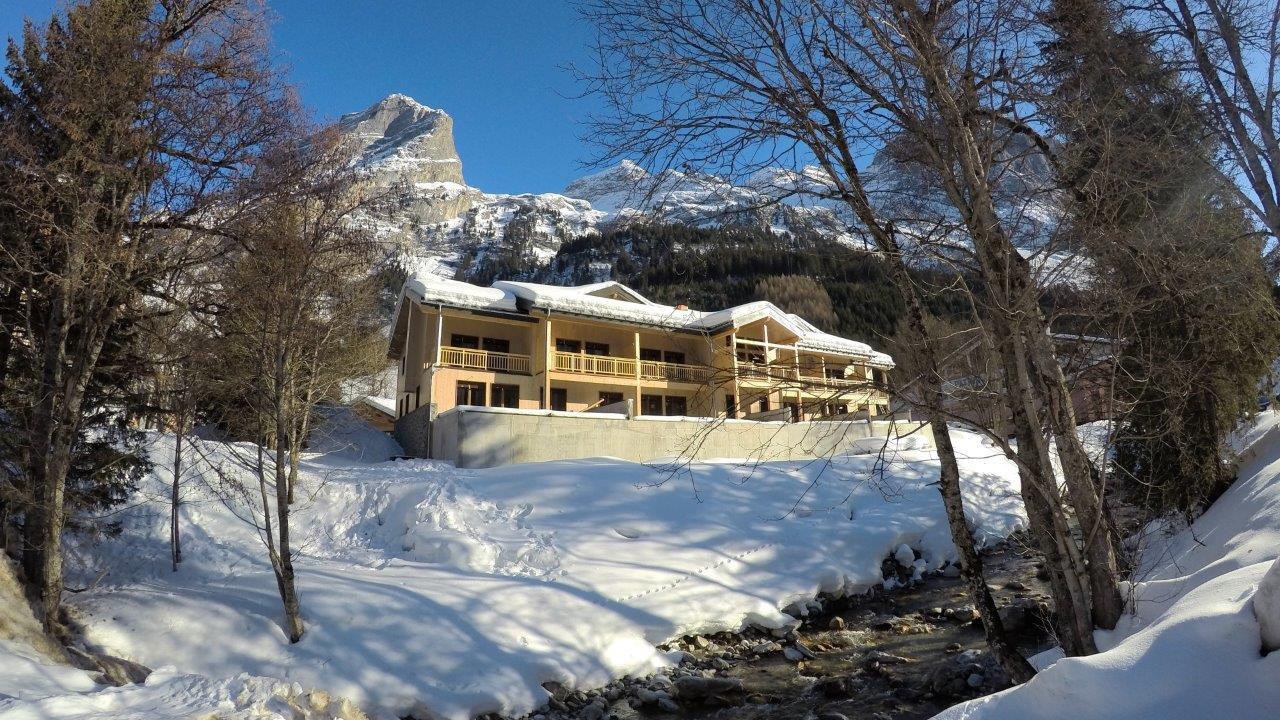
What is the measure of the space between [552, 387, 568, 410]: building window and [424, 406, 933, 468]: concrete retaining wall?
21.1 ft

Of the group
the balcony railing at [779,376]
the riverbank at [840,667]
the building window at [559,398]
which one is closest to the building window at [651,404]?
the building window at [559,398]

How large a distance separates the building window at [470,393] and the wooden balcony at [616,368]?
3155mm

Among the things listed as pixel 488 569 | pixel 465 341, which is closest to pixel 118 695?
pixel 488 569

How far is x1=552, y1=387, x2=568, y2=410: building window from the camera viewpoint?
89.8 feet

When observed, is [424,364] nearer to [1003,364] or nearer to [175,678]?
[175,678]

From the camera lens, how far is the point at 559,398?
27.5 meters

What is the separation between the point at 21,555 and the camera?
352 inches

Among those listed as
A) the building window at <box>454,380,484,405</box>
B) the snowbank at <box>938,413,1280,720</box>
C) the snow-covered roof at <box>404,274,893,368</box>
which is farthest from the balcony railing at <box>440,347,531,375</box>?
the snowbank at <box>938,413,1280,720</box>

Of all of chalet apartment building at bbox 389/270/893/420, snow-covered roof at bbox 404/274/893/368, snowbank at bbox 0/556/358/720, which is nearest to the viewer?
snowbank at bbox 0/556/358/720

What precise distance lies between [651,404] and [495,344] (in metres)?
7.05

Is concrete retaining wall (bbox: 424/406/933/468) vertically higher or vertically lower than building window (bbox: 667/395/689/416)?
lower

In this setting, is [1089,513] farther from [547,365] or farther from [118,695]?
[547,365]

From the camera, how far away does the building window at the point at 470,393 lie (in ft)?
84.2

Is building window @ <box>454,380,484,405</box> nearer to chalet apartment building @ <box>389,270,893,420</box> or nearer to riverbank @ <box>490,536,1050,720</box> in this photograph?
chalet apartment building @ <box>389,270,893,420</box>
